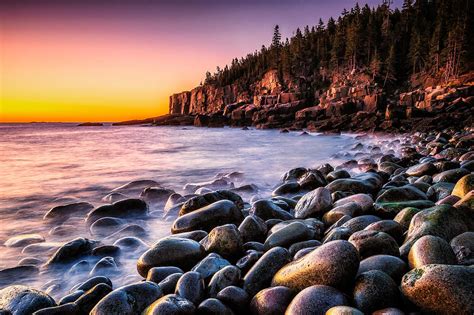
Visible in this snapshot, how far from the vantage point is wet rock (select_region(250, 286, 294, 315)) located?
7.38ft

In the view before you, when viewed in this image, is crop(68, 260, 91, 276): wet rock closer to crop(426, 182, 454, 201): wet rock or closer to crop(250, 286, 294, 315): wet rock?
crop(250, 286, 294, 315): wet rock

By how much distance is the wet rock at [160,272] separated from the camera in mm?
2971

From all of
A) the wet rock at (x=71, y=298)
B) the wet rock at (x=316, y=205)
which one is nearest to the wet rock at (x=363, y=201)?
the wet rock at (x=316, y=205)

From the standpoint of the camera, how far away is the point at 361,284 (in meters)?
2.12

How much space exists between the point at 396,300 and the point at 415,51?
182 feet

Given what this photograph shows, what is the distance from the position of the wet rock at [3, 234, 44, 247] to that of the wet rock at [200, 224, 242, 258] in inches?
111

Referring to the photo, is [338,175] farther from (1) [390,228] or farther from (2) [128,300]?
(2) [128,300]

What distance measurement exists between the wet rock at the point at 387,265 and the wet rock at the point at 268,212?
2095 mm

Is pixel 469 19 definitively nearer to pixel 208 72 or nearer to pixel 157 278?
pixel 157 278

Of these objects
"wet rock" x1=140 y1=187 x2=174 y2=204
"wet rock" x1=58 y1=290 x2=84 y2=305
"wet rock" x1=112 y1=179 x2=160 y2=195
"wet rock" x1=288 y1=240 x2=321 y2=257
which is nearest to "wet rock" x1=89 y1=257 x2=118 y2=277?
"wet rock" x1=58 y1=290 x2=84 y2=305

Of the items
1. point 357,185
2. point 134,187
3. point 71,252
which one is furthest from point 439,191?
point 134,187

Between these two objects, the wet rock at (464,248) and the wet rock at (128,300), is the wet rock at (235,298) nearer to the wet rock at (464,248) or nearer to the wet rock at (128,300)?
the wet rock at (128,300)

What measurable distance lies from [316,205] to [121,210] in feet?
10.8

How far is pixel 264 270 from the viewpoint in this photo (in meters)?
2.66
